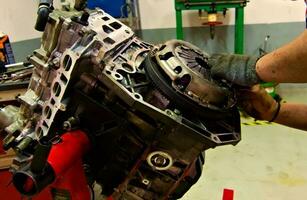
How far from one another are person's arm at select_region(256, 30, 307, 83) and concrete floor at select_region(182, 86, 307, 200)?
3.55ft

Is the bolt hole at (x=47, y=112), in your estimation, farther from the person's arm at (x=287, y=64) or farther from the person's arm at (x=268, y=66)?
the person's arm at (x=287, y=64)

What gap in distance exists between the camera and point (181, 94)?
0.83 m

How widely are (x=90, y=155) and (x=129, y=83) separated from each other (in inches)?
10.7

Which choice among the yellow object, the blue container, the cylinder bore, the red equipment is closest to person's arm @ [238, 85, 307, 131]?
the cylinder bore

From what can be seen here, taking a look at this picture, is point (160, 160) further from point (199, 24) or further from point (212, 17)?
point (199, 24)

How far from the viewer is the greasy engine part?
827 mm

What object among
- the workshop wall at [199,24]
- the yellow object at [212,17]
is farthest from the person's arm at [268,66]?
the workshop wall at [199,24]

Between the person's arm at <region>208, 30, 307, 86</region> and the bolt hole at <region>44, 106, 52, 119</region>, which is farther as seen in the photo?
the bolt hole at <region>44, 106, 52, 119</region>

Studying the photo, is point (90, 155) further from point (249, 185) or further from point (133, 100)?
point (249, 185)

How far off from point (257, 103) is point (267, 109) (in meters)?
0.06

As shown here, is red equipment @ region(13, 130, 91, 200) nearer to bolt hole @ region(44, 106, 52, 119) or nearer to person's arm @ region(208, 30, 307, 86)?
bolt hole @ region(44, 106, 52, 119)

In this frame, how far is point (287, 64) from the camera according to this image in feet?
2.61

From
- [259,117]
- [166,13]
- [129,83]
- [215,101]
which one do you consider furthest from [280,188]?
[166,13]

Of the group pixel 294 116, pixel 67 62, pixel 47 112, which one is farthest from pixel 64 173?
pixel 294 116
